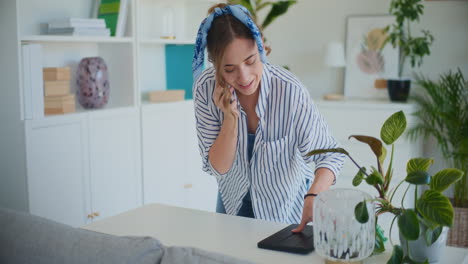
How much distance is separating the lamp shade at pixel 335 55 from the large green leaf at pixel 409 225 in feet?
10.9

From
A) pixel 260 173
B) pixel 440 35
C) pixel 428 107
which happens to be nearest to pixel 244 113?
pixel 260 173

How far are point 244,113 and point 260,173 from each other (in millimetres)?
224

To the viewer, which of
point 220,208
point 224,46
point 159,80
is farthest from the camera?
point 159,80

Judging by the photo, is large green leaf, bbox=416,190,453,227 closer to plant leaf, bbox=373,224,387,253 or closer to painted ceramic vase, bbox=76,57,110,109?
plant leaf, bbox=373,224,387,253

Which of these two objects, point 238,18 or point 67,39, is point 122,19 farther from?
point 238,18

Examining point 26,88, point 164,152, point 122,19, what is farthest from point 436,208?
point 164,152

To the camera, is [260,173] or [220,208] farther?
[220,208]

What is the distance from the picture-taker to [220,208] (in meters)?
2.19

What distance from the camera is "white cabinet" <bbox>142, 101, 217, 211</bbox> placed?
3.50 m

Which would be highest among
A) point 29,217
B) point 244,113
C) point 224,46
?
point 224,46

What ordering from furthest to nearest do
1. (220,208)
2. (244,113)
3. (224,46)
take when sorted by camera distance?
(220,208) → (244,113) → (224,46)

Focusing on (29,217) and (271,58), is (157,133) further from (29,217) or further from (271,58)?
(29,217)

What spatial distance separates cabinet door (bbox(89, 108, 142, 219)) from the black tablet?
1.77 m

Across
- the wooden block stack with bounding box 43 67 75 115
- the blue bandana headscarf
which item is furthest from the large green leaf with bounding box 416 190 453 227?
the wooden block stack with bounding box 43 67 75 115
